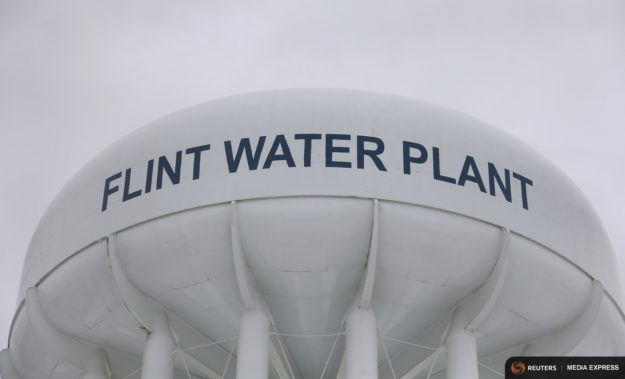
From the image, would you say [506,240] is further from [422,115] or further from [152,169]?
[152,169]

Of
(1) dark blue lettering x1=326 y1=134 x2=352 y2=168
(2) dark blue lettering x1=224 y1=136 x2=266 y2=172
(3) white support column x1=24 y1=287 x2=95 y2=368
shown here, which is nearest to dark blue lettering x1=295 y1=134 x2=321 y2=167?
(1) dark blue lettering x1=326 y1=134 x2=352 y2=168

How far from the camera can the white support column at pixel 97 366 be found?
15.3 meters

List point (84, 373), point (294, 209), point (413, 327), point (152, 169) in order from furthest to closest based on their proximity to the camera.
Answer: point (84, 373)
point (413, 327)
point (152, 169)
point (294, 209)

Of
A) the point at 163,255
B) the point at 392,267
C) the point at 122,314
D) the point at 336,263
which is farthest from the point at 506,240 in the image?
the point at 122,314

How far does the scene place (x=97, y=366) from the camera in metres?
15.4

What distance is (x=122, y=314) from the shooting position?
14070 mm

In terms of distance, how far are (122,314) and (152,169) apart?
8.17 ft

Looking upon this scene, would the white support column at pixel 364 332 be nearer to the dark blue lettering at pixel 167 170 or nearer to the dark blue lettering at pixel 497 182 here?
the dark blue lettering at pixel 497 182

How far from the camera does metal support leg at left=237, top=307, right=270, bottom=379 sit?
1277 cm

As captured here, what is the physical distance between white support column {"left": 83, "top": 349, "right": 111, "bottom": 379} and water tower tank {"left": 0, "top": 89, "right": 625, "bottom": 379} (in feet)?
1.92

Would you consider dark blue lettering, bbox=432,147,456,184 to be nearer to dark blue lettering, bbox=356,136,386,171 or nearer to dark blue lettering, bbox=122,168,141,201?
dark blue lettering, bbox=356,136,386,171

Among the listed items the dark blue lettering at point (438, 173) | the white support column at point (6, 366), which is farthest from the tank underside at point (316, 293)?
the white support column at point (6, 366)

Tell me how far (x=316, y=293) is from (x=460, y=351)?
2.35m

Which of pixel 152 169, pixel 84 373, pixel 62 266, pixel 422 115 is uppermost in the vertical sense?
pixel 422 115
